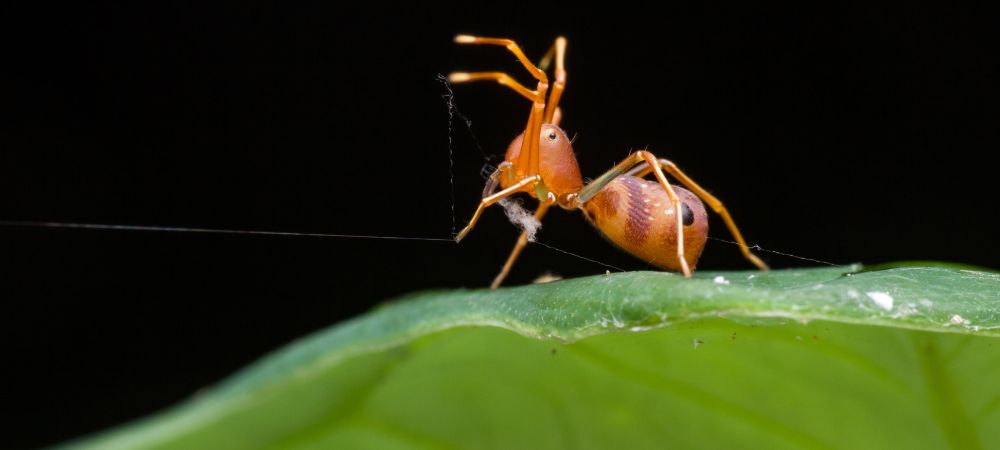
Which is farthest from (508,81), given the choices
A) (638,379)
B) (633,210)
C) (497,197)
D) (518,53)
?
(638,379)

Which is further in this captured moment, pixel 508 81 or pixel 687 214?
pixel 508 81

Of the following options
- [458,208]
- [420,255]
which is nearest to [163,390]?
[420,255]

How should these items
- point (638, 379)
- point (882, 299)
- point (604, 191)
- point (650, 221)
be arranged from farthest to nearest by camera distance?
point (604, 191), point (650, 221), point (638, 379), point (882, 299)

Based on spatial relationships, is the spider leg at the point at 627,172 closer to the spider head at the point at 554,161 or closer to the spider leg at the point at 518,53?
the spider head at the point at 554,161

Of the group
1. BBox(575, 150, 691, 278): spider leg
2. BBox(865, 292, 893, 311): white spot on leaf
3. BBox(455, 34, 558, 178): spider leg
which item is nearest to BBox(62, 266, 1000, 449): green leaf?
BBox(865, 292, 893, 311): white spot on leaf

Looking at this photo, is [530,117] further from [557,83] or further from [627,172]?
[627,172]

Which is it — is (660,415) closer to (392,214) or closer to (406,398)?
(406,398)
